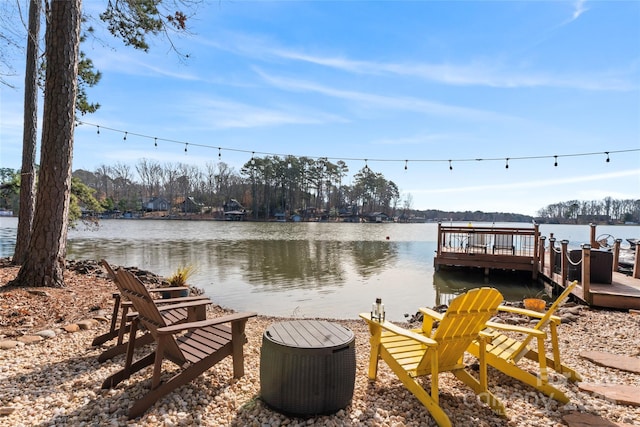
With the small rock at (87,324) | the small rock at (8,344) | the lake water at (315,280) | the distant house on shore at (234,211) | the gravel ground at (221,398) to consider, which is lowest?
the lake water at (315,280)

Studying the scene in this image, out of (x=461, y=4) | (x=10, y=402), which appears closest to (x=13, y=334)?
(x=10, y=402)

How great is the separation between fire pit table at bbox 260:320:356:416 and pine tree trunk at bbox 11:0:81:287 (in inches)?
180

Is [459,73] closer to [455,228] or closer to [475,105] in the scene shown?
[475,105]

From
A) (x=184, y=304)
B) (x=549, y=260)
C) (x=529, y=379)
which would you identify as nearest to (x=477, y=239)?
(x=549, y=260)

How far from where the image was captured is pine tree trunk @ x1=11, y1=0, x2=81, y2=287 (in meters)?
5.00

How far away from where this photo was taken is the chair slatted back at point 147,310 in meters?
2.21

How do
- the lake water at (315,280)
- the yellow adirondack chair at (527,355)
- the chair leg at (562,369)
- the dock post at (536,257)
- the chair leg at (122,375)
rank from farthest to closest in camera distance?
the dock post at (536,257)
the lake water at (315,280)
the chair leg at (562,369)
the yellow adirondack chair at (527,355)
the chair leg at (122,375)

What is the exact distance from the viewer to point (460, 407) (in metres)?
2.36

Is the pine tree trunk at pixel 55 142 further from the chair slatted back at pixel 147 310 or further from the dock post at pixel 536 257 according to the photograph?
the dock post at pixel 536 257

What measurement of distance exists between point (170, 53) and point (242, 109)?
355 inches

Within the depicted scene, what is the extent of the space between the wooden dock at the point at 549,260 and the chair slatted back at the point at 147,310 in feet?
21.7

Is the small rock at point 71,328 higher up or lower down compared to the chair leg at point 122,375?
lower down

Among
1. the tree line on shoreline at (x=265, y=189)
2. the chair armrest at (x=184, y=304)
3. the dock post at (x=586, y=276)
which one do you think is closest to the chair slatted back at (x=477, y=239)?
the dock post at (x=586, y=276)

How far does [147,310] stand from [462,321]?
6.56 ft
